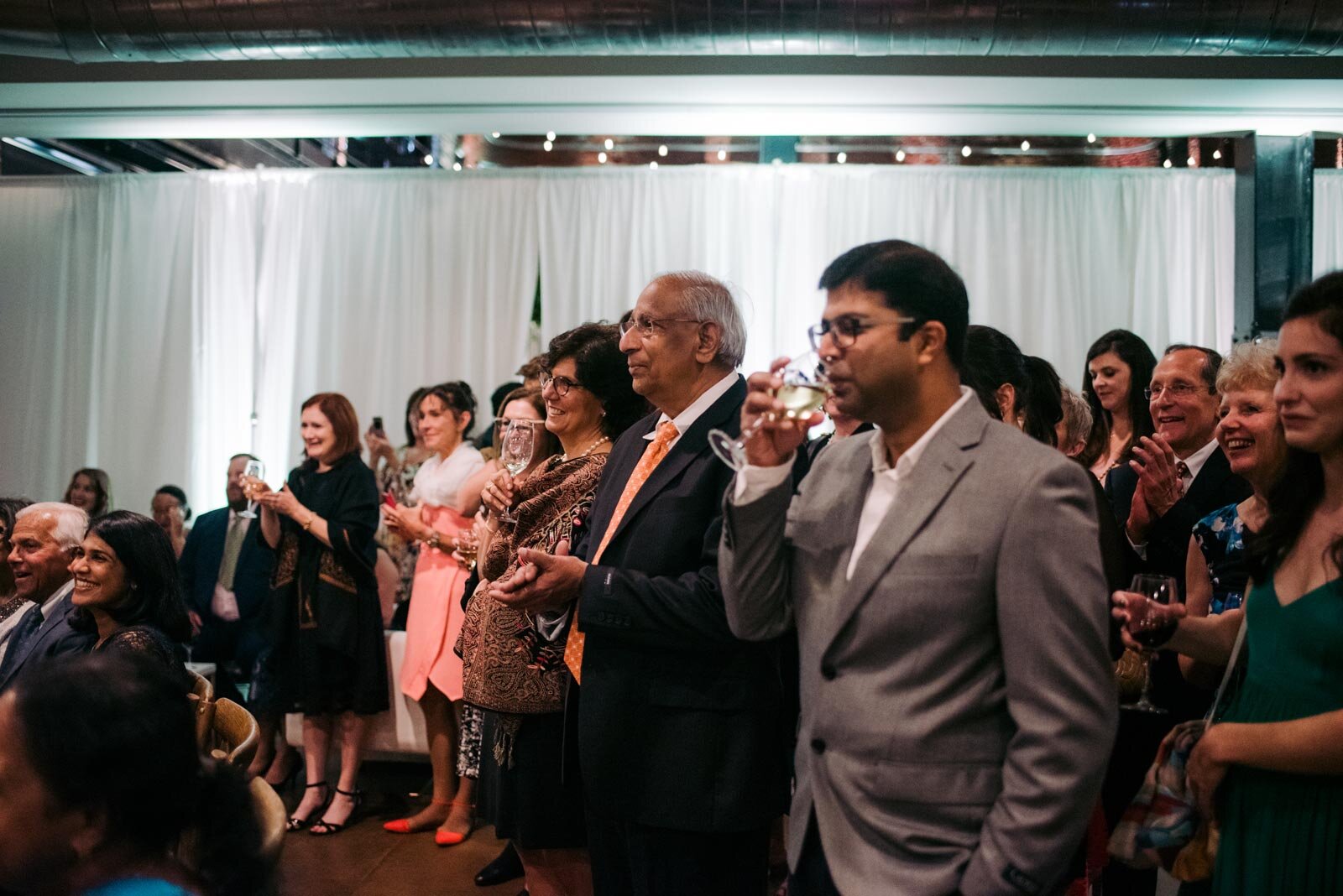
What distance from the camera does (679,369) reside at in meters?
2.21

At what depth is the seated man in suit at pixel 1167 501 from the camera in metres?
2.52

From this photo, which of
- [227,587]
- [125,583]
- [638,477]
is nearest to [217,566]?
[227,587]

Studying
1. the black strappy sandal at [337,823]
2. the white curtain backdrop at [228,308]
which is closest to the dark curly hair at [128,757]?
the black strappy sandal at [337,823]

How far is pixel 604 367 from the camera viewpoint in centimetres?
271

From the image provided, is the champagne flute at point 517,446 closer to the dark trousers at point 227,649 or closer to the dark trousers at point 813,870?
the dark trousers at point 813,870

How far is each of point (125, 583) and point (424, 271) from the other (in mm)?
4705

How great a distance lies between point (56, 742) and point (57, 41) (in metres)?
4.17

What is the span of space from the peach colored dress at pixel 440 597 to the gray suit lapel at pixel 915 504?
306 centimetres

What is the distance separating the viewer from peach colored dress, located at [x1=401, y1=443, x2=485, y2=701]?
4.32m

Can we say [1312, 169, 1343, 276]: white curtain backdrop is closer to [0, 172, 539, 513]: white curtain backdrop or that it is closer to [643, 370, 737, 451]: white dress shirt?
[0, 172, 539, 513]: white curtain backdrop

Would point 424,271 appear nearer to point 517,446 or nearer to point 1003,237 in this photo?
point 1003,237

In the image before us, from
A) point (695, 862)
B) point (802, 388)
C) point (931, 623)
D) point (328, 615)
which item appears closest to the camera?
point (931, 623)

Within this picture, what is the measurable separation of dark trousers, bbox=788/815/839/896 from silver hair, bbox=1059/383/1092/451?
2.26 meters

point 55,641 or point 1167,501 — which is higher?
point 1167,501
